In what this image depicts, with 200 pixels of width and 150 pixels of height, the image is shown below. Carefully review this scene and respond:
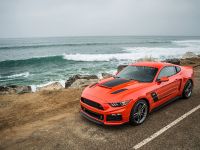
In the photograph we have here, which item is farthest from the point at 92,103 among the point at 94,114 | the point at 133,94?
the point at 133,94

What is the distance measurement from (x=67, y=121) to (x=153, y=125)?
2425 millimetres

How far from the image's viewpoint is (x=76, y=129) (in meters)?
4.88

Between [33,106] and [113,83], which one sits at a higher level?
[113,83]

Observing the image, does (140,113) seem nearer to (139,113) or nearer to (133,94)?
(139,113)

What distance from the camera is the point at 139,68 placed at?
6.17 metres

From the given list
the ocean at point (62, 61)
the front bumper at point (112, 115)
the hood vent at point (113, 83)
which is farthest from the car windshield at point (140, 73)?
the ocean at point (62, 61)

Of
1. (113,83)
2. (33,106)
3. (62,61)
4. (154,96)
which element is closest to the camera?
(154,96)

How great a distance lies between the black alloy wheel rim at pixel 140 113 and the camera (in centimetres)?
486

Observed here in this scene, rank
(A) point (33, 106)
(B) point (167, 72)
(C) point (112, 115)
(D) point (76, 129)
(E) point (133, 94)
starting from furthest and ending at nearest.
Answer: (A) point (33, 106)
(B) point (167, 72)
(D) point (76, 129)
(E) point (133, 94)
(C) point (112, 115)

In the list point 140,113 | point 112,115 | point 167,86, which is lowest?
point 140,113

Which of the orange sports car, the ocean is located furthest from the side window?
the ocean

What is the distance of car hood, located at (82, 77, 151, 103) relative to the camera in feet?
15.4

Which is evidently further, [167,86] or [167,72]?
[167,72]

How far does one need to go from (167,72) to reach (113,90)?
224 centimetres
